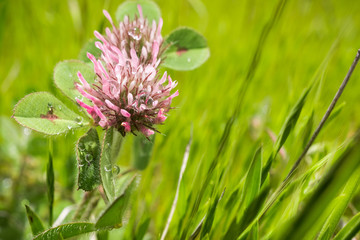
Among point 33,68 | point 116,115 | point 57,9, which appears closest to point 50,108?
point 116,115

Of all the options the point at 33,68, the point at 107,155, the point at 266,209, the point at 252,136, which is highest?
the point at 33,68

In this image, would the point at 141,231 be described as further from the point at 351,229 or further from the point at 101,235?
the point at 351,229

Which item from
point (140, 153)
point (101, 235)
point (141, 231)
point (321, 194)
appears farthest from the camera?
point (140, 153)

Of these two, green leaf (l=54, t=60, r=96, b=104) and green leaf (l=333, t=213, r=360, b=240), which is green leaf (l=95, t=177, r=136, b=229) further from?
green leaf (l=333, t=213, r=360, b=240)

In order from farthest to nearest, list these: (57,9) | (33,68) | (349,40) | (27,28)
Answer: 1. (349,40)
2. (57,9)
3. (27,28)
4. (33,68)

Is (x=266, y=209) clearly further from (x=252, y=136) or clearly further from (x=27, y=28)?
(x=27, y=28)

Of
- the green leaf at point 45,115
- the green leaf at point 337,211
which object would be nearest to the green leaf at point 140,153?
the green leaf at point 45,115

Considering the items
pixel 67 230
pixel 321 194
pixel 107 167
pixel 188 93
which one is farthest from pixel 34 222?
pixel 188 93
